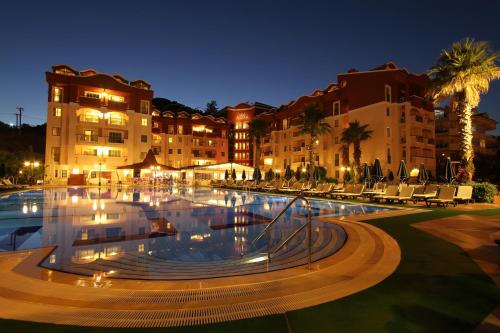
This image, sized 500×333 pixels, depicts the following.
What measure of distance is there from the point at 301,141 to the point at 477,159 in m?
24.8

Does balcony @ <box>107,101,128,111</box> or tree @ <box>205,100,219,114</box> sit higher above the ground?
tree @ <box>205,100,219,114</box>

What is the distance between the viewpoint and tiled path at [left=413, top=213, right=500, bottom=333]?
128 inches

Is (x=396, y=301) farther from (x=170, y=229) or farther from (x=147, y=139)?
(x=147, y=139)

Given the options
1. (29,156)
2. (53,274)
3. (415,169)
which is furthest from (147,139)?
(53,274)

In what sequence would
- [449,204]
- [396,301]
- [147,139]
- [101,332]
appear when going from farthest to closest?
[147,139] < [449,204] < [396,301] < [101,332]

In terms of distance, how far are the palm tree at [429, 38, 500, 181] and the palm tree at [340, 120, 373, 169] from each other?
18432 mm

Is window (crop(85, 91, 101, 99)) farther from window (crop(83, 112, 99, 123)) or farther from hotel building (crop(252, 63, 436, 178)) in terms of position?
hotel building (crop(252, 63, 436, 178))

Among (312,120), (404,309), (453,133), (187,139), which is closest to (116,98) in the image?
(187,139)

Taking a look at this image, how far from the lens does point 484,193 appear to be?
50.7 feet

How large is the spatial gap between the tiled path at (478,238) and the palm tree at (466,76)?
30.4 ft

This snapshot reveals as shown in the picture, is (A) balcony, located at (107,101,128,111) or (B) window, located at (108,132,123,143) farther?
(B) window, located at (108,132,123,143)

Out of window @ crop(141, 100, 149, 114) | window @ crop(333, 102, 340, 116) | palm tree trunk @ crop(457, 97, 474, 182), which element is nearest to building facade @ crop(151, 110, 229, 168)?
window @ crop(141, 100, 149, 114)

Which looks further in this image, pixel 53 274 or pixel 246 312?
pixel 53 274

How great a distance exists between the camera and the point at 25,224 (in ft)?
31.6
